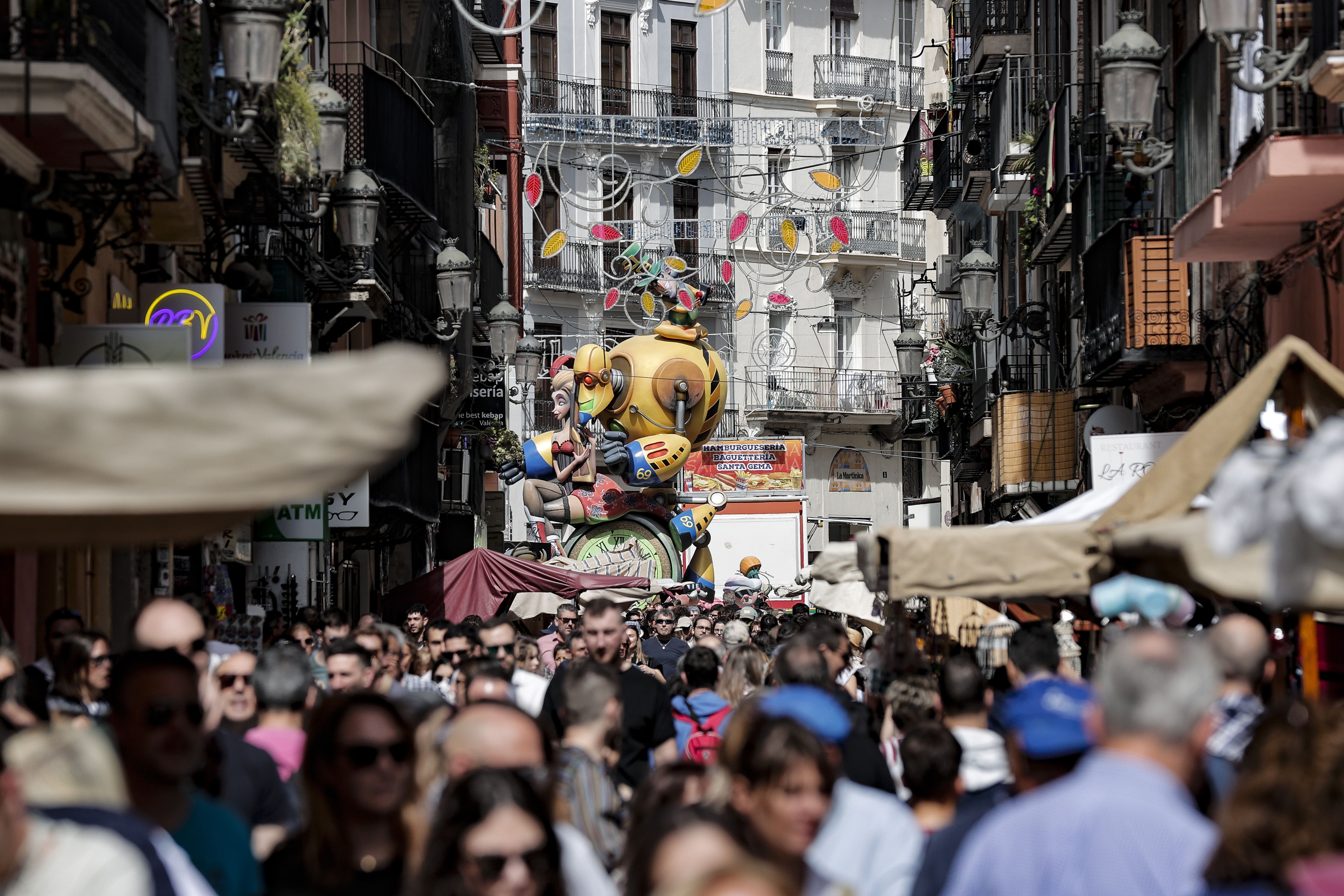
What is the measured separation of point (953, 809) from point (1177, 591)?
4.89 metres

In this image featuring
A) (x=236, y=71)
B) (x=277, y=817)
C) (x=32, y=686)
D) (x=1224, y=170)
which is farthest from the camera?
(x=1224, y=170)

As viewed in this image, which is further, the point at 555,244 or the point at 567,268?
the point at 567,268

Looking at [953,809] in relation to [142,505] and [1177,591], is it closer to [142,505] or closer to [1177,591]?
[142,505]

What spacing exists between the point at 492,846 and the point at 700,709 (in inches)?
200

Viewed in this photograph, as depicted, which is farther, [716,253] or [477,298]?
[716,253]

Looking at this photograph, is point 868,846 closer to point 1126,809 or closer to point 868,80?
point 1126,809

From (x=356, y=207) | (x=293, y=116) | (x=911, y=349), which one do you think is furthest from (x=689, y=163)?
(x=293, y=116)

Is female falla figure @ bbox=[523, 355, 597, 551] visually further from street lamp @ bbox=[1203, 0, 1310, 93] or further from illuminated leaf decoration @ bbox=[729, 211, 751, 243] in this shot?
street lamp @ bbox=[1203, 0, 1310, 93]

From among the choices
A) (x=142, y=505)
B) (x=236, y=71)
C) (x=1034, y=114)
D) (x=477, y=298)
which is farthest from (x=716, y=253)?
(x=142, y=505)

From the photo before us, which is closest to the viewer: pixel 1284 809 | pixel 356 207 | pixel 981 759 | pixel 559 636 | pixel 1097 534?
pixel 1284 809

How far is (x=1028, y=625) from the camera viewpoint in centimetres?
994

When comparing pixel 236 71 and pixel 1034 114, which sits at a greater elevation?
pixel 1034 114

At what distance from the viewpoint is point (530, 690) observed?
9.24 metres

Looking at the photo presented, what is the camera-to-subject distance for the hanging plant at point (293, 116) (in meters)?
15.2
